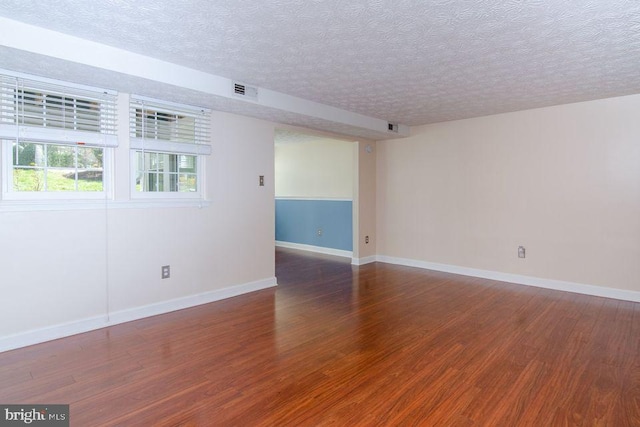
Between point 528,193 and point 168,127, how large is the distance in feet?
14.8

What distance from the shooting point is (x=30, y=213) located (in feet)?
9.52

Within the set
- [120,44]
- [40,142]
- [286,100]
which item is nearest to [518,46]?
[286,100]

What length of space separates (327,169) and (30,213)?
5.14 m

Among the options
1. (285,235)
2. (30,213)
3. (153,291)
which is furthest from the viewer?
(285,235)

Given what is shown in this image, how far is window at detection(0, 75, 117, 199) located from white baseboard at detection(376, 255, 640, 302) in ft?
15.1

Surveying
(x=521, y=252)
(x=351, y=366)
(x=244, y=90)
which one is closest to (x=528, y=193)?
(x=521, y=252)

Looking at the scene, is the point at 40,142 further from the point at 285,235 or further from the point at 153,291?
the point at 285,235

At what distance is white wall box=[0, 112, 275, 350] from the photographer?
2.89 metres

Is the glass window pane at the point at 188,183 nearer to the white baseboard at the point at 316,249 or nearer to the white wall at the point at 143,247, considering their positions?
the white wall at the point at 143,247

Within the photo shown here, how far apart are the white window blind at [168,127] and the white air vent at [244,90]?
1.99 feet

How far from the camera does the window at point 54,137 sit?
9.21ft

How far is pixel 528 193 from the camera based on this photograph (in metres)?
4.78

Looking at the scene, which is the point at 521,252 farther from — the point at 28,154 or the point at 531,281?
the point at 28,154

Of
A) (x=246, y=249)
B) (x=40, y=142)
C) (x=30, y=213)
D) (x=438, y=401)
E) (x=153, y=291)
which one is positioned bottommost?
(x=438, y=401)
